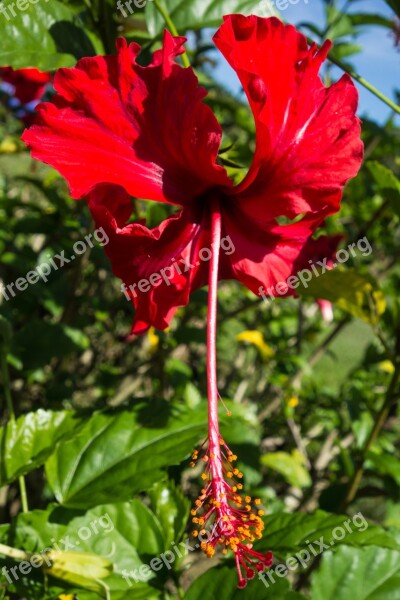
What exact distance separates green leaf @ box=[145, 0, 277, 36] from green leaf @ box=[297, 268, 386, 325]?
19.9 inches

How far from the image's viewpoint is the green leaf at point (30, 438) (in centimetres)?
100

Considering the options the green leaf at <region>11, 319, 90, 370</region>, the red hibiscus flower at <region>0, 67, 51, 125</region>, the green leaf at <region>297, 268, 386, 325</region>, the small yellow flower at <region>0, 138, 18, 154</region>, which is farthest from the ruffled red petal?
the green leaf at <region>297, 268, 386, 325</region>

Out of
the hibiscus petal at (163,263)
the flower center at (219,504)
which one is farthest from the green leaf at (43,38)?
the flower center at (219,504)

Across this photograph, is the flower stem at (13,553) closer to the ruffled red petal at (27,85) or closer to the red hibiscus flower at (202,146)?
the red hibiscus flower at (202,146)

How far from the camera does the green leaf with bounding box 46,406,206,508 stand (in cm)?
102

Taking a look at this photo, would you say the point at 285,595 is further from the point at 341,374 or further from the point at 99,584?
the point at 341,374

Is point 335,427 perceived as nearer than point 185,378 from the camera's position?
No

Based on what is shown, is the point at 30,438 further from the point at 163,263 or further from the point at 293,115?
the point at 293,115

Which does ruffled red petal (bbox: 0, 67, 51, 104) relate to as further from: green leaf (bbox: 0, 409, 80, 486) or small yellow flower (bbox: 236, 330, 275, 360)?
green leaf (bbox: 0, 409, 80, 486)

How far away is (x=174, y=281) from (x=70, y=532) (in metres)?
0.44

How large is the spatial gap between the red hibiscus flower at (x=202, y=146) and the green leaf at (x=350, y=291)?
267mm

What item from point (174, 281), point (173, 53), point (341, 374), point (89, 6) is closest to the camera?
point (173, 53)

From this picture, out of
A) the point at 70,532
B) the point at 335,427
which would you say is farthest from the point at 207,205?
the point at 335,427

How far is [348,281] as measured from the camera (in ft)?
4.00
